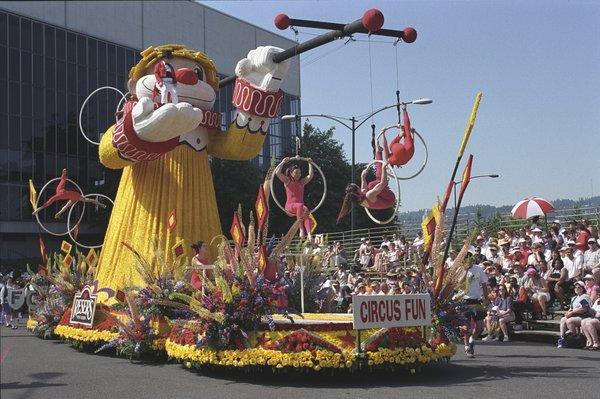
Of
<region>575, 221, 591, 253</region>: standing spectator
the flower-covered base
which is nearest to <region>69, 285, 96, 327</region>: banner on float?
the flower-covered base

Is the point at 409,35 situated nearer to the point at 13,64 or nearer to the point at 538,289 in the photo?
the point at 538,289

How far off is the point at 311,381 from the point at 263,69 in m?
5.14

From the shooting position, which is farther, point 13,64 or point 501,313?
point 13,64

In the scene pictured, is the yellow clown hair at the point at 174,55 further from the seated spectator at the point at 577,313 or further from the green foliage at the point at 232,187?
the green foliage at the point at 232,187

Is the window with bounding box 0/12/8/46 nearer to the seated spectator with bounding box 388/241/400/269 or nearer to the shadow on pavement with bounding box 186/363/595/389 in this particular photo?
the seated spectator with bounding box 388/241/400/269

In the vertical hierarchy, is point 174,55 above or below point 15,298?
above

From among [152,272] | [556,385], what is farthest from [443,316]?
[152,272]

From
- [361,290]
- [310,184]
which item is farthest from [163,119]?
[310,184]

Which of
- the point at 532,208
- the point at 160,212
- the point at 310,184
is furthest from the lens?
the point at 310,184

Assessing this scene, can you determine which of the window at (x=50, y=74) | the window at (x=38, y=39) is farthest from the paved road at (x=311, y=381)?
the window at (x=50, y=74)

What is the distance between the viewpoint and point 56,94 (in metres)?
37.9

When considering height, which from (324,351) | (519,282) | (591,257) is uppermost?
(591,257)

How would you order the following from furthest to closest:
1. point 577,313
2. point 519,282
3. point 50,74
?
point 50,74 → point 519,282 → point 577,313

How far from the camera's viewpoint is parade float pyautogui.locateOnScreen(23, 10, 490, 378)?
29.5 ft
